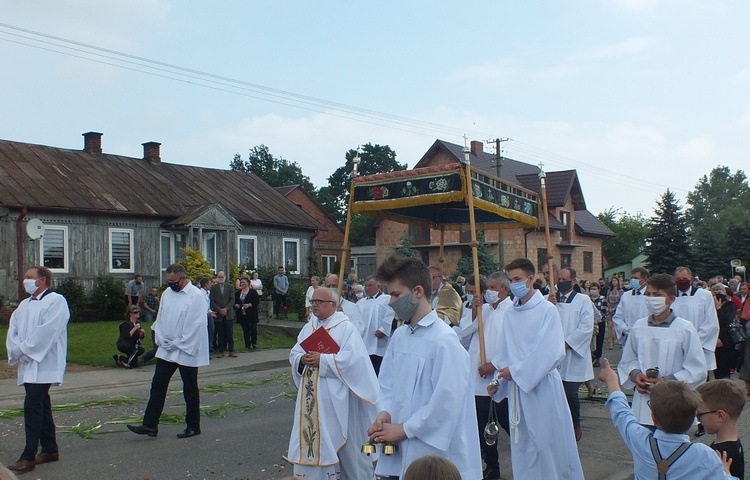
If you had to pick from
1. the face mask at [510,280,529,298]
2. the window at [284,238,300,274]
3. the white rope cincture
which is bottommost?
the white rope cincture

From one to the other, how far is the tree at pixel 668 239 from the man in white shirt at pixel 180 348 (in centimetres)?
4206

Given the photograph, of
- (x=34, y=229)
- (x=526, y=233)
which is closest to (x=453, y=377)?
(x=34, y=229)

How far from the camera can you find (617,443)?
8.94 m

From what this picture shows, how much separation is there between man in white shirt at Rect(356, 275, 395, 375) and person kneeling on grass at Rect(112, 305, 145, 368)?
698 cm

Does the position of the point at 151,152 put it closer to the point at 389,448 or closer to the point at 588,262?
the point at 588,262

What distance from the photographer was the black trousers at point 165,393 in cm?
887

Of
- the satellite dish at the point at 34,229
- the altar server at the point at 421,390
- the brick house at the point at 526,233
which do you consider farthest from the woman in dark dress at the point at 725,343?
the brick house at the point at 526,233

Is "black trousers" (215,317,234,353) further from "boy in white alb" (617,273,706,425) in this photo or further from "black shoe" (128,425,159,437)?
"boy in white alb" (617,273,706,425)

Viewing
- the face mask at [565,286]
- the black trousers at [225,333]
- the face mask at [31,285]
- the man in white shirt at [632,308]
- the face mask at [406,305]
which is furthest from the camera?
the black trousers at [225,333]

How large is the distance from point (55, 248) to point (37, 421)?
1950 centimetres

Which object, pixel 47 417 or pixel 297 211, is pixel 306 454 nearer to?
pixel 47 417

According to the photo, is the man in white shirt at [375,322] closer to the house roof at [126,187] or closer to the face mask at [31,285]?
the face mask at [31,285]

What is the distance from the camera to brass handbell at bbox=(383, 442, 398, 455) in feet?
14.6

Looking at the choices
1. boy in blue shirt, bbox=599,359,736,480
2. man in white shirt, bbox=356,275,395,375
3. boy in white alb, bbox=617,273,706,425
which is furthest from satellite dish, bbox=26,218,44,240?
boy in blue shirt, bbox=599,359,736,480
